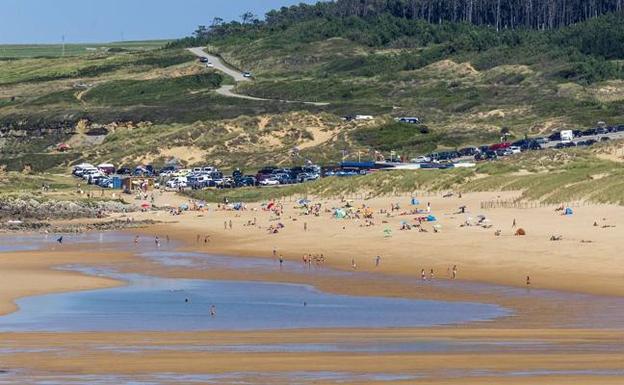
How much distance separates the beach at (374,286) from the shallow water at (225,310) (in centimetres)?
97

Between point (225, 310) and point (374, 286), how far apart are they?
21.4ft

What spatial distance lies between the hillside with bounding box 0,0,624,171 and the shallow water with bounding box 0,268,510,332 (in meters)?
58.3

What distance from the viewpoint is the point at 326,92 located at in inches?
5620

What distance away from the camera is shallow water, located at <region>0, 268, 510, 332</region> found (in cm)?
3556

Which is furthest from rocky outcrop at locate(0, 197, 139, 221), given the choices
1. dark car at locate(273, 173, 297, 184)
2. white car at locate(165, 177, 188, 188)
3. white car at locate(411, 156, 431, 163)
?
white car at locate(411, 156, 431, 163)

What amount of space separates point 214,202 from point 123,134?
4170 cm

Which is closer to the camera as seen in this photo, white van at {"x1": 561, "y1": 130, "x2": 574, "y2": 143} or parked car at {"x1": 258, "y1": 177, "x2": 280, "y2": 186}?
parked car at {"x1": 258, "y1": 177, "x2": 280, "y2": 186}

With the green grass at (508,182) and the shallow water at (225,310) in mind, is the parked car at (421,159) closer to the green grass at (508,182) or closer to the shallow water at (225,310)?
the green grass at (508,182)

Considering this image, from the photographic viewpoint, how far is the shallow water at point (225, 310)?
3556 centimetres

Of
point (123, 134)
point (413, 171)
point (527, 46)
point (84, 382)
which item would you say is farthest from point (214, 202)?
point (527, 46)

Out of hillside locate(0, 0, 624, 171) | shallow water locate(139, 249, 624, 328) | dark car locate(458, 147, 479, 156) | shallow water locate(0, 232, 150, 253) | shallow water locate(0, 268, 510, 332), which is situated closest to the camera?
shallow water locate(139, 249, 624, 328)

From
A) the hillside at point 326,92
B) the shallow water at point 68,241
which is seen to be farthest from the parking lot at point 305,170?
the shallow water at point 68,241

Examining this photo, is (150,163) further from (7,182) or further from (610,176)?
(610,176)

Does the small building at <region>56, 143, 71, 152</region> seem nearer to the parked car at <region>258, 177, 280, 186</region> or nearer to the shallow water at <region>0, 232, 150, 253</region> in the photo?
the parked car at <region>258, 177, 280, 186</region>
